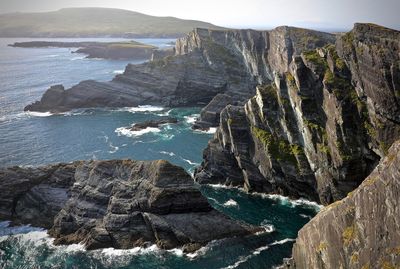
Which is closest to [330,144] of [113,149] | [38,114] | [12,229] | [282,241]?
[282,241]

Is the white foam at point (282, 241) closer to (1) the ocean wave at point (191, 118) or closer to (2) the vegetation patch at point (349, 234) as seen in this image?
(2) the vegetation patch at point (349, 234)

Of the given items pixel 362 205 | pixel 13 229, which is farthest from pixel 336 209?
pixel 13 229

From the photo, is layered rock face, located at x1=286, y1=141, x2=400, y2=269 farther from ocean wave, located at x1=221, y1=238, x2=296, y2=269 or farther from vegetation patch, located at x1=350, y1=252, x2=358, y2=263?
ocean wave, located at x1=221, y1=238, x2=296, y2=269

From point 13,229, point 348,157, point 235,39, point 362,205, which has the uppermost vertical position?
point 235,39

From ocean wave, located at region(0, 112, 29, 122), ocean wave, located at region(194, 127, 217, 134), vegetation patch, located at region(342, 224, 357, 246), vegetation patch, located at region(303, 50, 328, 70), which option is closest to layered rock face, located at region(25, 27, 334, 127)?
ocean wave, located at region(0, 112, 29, 122)

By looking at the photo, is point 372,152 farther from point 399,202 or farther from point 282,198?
point 399,202

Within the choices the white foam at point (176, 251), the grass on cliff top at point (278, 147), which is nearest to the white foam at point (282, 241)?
the white foam at point (176, 251)

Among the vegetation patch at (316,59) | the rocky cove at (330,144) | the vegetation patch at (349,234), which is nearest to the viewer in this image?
the rocky cove at (330,144)
